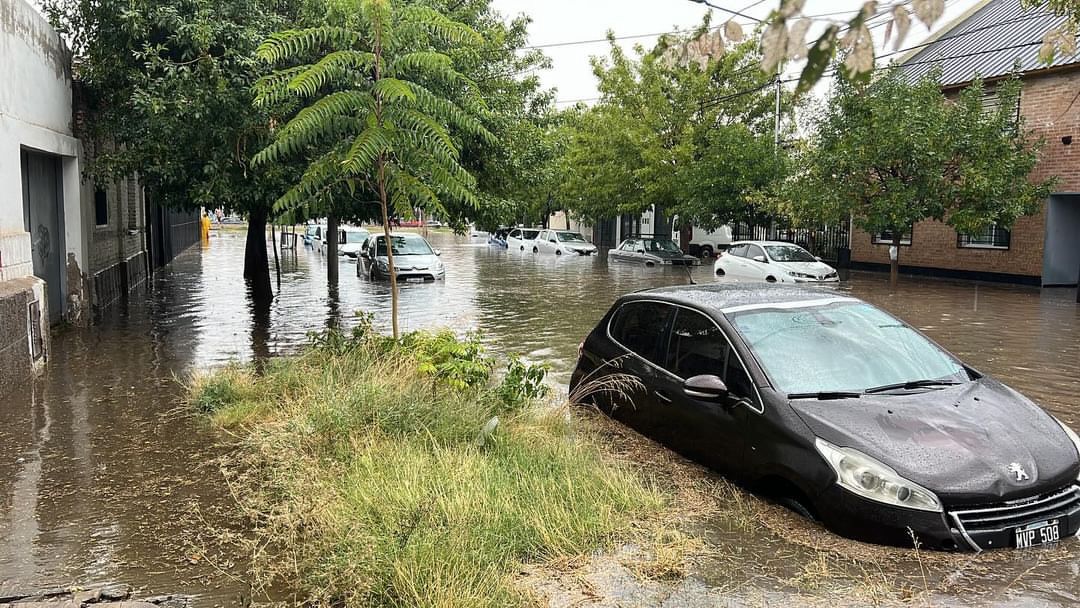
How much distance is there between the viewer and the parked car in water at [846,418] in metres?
4.48

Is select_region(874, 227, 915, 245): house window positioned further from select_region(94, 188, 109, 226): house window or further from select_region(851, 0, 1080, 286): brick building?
select_region(94, 188, 109, 226): house window

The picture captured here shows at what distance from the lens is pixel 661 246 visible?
3456 cm

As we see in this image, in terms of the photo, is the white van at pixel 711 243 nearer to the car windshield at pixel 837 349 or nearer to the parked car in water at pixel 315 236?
the parked car in water at pixel 315 236

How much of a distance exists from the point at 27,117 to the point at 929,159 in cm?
1797

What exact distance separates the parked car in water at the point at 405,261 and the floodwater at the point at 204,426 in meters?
1.05

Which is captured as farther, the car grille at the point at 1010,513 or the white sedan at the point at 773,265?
the white sedan at the point at 773,265

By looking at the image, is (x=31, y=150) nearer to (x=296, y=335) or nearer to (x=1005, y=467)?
(x=296, y=335)

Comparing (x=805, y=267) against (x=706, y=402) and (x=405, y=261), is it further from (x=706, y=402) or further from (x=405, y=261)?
(x=706, y=402)

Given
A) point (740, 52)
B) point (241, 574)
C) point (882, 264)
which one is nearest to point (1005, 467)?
point (241, 574)

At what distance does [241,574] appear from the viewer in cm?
450

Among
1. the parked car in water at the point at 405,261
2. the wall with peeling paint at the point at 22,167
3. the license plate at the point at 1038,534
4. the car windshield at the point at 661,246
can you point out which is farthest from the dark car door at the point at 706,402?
the car windshield at the point at 661,246

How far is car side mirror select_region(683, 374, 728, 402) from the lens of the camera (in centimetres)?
554

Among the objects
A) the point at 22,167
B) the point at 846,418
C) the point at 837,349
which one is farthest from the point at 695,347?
the point at 22,167

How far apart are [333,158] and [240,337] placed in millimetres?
5766
